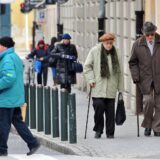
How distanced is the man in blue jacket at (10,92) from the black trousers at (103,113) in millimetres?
2251

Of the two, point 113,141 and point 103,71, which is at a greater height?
point 103,71

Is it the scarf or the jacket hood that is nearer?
the jacket hood

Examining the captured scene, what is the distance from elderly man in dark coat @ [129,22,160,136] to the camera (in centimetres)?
1628

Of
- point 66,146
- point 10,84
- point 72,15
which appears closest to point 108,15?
point 72,15

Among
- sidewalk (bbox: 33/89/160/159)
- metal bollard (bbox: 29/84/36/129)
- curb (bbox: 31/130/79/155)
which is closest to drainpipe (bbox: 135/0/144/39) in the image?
sidewalk (bbox: 33/89/160/159)

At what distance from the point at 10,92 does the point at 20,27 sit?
200 feet

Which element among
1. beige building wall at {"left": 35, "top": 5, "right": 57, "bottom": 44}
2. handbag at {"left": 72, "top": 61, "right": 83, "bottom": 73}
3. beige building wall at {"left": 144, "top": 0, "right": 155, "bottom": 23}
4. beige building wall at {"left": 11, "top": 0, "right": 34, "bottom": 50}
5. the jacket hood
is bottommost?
beige building wall at {"left": 11, "top": 0, "right": 34, "bottom": 50}

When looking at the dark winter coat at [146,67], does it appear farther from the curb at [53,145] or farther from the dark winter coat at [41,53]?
the dark winter coat at [41,53]

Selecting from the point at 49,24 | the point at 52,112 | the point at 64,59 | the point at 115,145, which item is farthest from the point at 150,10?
the point at 49,24

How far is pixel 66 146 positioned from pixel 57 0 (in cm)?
1636

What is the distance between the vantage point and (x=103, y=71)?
53.6 feet

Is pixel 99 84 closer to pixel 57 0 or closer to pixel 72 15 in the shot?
pixel 57 0

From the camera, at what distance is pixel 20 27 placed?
74.6m

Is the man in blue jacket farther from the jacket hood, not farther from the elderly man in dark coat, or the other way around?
the elderly man in dark coat
